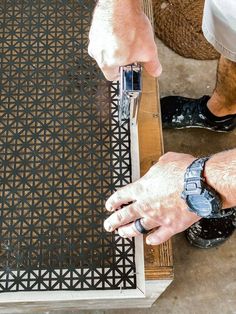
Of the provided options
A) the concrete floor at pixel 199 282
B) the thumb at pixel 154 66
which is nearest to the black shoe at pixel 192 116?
the concrete floor at pixel 199 282

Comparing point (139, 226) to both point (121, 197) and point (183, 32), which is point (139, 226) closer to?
point (121, 197)

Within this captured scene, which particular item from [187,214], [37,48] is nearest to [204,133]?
[37,48]

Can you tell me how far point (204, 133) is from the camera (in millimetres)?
1867

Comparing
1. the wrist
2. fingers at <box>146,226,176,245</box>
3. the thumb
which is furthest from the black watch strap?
the wrist

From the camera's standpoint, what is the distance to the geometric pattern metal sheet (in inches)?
43.4

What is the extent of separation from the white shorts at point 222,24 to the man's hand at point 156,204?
454 mm

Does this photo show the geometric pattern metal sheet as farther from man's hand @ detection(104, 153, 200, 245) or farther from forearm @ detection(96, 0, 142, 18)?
forearm @ detection(96, 0, 142, 18)

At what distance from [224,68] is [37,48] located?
24.2 inches

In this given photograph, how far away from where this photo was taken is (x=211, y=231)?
5.35 ft

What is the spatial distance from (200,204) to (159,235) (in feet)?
0.56

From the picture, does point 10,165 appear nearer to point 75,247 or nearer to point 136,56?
point 75,247

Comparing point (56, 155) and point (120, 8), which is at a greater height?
point (120, 8)

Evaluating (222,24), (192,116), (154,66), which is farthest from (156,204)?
(192,116)

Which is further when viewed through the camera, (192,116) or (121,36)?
(192,116)
